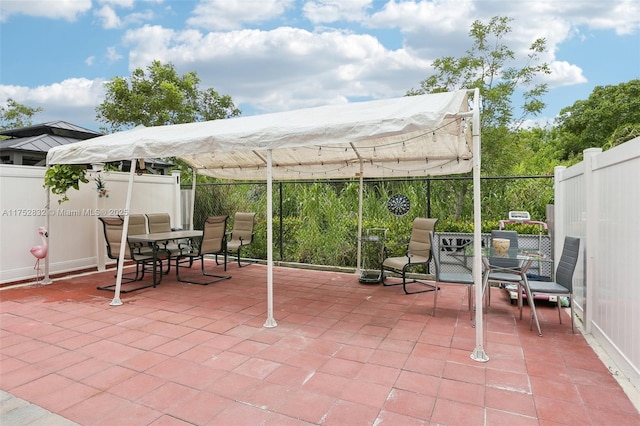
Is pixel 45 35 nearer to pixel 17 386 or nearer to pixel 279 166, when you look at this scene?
pixel 279 166

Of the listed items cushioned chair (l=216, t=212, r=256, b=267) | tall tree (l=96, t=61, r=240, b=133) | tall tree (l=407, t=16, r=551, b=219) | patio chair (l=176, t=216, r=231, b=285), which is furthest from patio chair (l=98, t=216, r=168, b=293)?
tall tree (l=96, t=61, r=240, b=133)

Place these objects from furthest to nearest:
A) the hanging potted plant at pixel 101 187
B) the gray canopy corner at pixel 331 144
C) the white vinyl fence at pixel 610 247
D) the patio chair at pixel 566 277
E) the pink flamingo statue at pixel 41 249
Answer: the hanging potted plant at pixel 101 187, the pink flamingo statue at pixel 41 249, the patio chair at pixel 566 277, the gray canopy corner at pixel 331 144, the white vinyl fence at pixel 610 247

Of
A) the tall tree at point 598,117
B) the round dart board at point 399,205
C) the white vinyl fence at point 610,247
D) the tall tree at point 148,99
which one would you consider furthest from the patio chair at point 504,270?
the tall tree at point 598,117

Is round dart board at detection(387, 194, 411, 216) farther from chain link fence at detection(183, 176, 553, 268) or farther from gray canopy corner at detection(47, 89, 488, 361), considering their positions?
gray canopy corner at detection(47, 89, 488, 361)

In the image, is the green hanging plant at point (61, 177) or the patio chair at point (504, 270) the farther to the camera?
the green hanging plant at point (61, 177)

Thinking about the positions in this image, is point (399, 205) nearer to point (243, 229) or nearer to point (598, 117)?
point (243, 229)

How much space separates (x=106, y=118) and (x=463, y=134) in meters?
11.9

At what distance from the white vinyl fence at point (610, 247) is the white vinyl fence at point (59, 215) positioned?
7.19 metres

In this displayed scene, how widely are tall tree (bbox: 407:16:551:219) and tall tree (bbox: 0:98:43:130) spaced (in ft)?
75.5

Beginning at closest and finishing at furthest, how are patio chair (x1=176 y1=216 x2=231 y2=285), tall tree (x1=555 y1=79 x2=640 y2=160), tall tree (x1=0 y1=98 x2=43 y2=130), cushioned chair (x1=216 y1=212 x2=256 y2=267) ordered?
patio chair (x1=176 y1=216 x2=231 y2=285), cushioned chair (x1=216 y1=212 x2=256 y2=267), tall tree (x1=555 y1=79 x2=640 y2=160), tall tree (x1=0 y1=98 x2=43 y2=130)

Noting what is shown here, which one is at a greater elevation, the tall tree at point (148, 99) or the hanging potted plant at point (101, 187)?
the tall tree at point (148, 99)

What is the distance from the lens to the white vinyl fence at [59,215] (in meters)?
5.75

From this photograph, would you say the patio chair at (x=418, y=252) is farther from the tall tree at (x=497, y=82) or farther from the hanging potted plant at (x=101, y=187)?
the hanging potted plant at (x=101, y=187)

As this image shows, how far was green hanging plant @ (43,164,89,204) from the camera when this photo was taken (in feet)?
18.9
